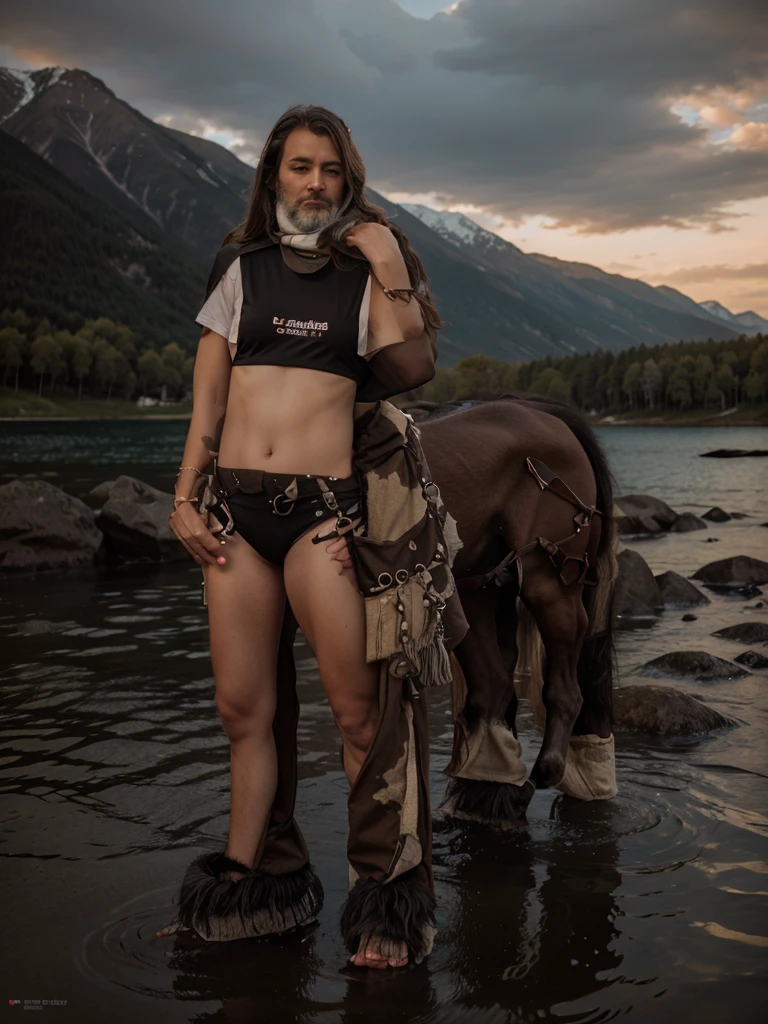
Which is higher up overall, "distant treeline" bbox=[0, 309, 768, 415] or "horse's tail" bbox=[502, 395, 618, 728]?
"distant treeline" bbox=[0, 309, 768, 415]

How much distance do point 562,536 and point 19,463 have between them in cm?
3086

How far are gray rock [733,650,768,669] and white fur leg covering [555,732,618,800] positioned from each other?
3.36m

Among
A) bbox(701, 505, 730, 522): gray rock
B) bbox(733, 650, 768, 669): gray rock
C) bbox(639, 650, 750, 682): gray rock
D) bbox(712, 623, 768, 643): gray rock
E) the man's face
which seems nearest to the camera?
the man's face

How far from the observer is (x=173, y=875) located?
13.3ft

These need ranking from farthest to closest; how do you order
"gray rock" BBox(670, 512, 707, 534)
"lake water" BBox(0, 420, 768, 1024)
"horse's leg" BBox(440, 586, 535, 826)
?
1. "gray rock" BBox(670, 512, 707, 534)
2. "horse's leg" BBox(440, 586, 535, 826)
3. "lake water" BBox(0, 420, 768, 1024)

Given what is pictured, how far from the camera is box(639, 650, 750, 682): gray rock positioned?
7488 millimetres

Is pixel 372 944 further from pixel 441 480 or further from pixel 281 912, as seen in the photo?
pixel 441 480

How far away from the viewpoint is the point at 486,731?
488 centimetres

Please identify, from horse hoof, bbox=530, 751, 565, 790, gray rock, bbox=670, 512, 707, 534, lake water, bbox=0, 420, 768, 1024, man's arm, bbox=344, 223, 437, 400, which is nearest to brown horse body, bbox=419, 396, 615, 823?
horse hoof, bbox=530, 751, 565, 790

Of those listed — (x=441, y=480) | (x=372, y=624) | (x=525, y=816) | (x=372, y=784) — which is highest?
(x=441, y=480)

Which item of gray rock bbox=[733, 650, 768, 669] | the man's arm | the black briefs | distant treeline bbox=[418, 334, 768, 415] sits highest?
distant treeline bbox=[418, 334, 768, 415]

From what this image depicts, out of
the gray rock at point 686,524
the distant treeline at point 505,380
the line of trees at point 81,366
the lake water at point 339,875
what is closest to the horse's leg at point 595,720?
the lake water at point 339,875

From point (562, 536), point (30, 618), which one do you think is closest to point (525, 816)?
point (562, 536)

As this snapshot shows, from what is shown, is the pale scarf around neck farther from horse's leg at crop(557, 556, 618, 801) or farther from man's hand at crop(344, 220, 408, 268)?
horse's leg at crop(557, 556, 618, 801)
